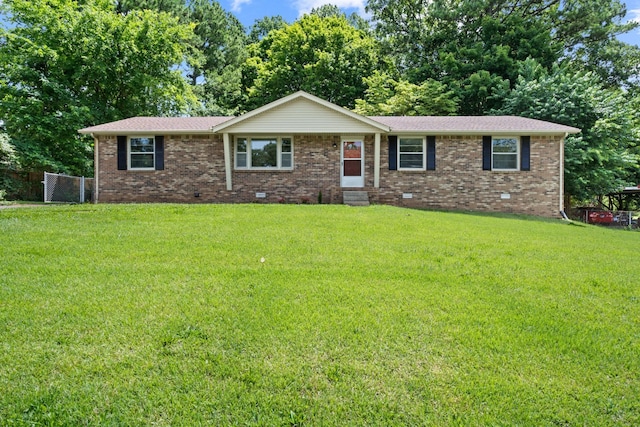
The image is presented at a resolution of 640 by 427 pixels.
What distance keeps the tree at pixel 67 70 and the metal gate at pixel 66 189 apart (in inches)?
141

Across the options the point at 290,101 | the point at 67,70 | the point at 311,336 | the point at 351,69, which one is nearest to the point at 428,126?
the point at 290,101

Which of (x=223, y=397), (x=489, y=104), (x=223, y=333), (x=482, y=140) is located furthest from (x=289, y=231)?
(x=489, y=104)

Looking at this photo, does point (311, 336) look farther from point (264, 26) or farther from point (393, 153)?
point (264, 26)

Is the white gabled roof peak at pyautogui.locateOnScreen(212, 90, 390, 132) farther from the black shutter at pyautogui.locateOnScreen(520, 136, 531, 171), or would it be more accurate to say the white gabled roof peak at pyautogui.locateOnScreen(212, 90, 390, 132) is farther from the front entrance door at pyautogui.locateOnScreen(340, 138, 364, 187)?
the black shutter at pyautogui.locateOnScreen(520, 136, 531, 171)

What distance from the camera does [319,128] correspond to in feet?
44.4

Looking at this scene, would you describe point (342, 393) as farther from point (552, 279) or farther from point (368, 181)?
point (368, 181)

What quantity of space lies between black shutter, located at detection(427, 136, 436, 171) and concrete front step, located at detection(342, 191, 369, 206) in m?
2.73

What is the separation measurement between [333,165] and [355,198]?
68.5 inches

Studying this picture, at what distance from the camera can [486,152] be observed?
13906 mm

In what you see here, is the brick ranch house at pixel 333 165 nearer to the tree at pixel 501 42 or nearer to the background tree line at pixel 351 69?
the background tree line at pixel 351 69

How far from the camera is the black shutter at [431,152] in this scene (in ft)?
45.9

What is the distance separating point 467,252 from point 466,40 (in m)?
23.9

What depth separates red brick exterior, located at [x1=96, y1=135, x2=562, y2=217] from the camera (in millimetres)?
13836

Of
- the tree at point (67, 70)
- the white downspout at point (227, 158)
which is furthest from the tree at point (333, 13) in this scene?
the white downspout at point (227, 158)
